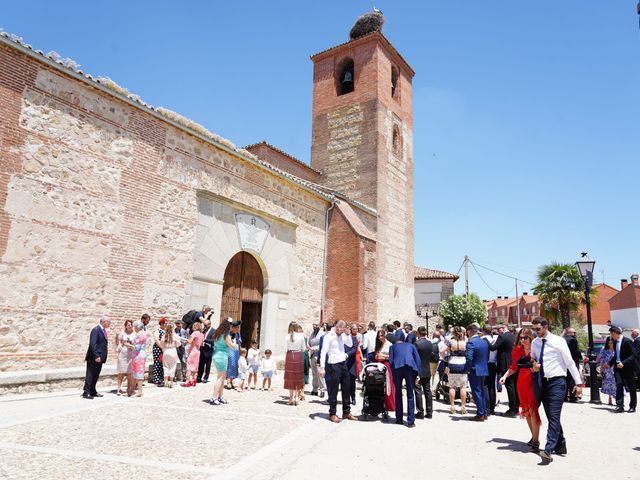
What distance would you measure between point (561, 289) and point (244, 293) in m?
22.1

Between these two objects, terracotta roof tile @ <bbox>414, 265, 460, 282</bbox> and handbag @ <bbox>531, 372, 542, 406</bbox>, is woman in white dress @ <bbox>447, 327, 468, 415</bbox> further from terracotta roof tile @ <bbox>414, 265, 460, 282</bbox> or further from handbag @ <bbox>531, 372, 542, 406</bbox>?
terracotta roof tile @ <bbox>414, 265, 460, 282</bbox>

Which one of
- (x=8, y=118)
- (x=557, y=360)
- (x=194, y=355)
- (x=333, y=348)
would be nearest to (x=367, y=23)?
(x=8, y=118)

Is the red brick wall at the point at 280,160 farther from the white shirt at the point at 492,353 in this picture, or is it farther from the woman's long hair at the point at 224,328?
the white shirt at the point at 492,353

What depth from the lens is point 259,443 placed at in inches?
194

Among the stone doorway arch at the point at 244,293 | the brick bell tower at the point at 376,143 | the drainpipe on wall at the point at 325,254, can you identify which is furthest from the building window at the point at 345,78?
the stone doorway arch at the point at 244,293

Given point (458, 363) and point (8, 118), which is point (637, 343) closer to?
point (458, 363)

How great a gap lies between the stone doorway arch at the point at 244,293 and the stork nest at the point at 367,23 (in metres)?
16.3

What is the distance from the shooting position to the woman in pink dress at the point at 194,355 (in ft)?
29.7

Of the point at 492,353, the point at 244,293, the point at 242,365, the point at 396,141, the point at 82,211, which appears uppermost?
the point at 396,141

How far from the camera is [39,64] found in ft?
26.1

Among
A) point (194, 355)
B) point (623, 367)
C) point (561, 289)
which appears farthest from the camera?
point (561, 289)

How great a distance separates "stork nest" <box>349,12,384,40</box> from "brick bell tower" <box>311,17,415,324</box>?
271 centimetres

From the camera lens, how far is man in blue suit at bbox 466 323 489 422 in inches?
272

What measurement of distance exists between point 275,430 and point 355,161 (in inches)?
601
